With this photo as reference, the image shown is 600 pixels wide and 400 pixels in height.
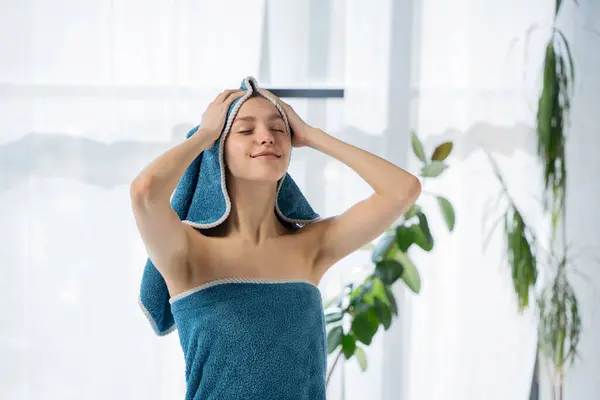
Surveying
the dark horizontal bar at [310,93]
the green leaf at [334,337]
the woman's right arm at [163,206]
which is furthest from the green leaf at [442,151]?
the woman's right arm at [163,206]

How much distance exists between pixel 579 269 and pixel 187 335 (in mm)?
1563

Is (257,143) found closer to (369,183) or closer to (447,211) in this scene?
(369,183)

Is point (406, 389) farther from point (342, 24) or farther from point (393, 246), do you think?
point (342, 24)

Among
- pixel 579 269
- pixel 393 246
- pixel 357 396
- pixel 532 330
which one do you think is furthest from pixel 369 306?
pixel 579 269

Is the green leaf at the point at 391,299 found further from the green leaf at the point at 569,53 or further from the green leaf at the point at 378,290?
the green leaf at the point at 569,53

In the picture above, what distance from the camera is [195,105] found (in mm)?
2070

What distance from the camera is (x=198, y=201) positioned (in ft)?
4.27

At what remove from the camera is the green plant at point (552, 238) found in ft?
7.42

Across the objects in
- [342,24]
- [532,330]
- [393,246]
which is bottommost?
[532,330]

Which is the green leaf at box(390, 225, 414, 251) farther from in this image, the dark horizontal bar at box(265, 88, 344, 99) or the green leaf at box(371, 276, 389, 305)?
the dark horizontal bar at box(265, 88, 344, 99)

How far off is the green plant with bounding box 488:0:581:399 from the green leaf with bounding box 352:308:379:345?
54 centimetres

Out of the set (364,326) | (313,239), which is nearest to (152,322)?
(313,239)

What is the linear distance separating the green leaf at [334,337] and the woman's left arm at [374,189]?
28.3 inches

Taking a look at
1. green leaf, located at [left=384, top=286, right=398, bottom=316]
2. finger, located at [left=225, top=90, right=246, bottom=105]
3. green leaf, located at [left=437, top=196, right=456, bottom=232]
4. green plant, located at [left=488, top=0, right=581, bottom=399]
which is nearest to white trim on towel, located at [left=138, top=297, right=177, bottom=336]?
finger, located at [left=225, top=90, right=246, bottom=105]
